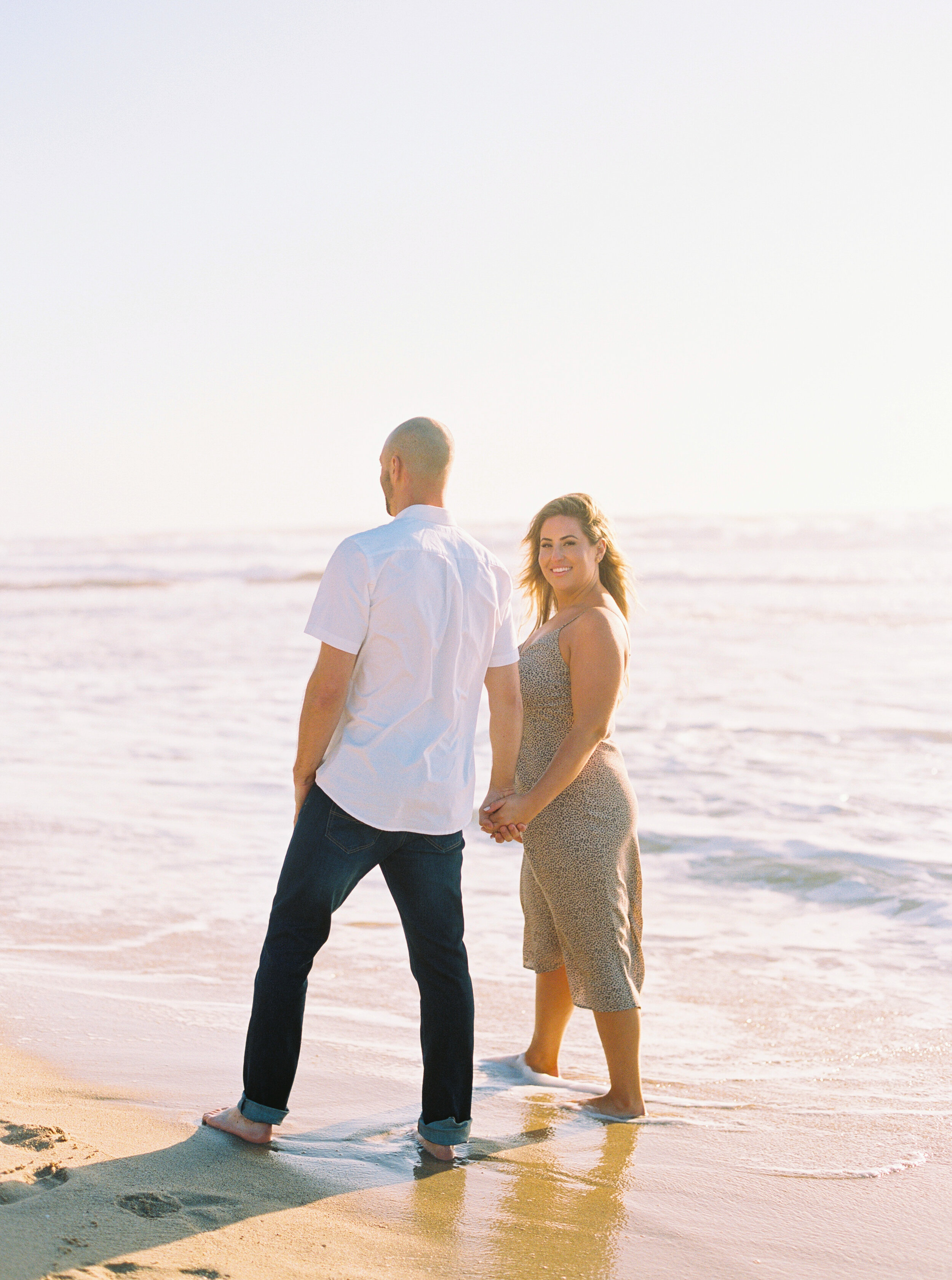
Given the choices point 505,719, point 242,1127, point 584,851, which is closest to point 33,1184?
point 242,1127

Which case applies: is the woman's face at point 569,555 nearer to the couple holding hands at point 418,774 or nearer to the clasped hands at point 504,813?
the couple holding hands at point 418,774

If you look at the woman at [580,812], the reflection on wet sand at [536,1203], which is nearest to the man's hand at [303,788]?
the woman at [580,812]

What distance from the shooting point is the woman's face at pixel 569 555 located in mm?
3742

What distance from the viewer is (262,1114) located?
302 cm

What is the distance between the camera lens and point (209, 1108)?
10.8ft

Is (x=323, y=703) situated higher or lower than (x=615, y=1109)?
higher

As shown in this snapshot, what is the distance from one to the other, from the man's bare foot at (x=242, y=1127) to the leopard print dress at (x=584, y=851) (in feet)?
3.28

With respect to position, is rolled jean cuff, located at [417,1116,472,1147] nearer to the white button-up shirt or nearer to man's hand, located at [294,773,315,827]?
the white button-up shirt

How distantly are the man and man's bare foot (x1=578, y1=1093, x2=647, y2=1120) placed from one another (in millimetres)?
557

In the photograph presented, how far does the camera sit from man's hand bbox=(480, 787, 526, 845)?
343cm

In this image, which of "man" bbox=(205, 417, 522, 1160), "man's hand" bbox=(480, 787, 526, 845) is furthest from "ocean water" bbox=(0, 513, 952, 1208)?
"man's hand" bbox=(480, 787, 526, 845)

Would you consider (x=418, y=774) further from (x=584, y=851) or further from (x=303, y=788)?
(x=584, y=851)

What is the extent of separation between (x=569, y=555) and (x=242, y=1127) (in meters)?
1.90

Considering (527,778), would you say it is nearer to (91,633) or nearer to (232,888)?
(232,888)
